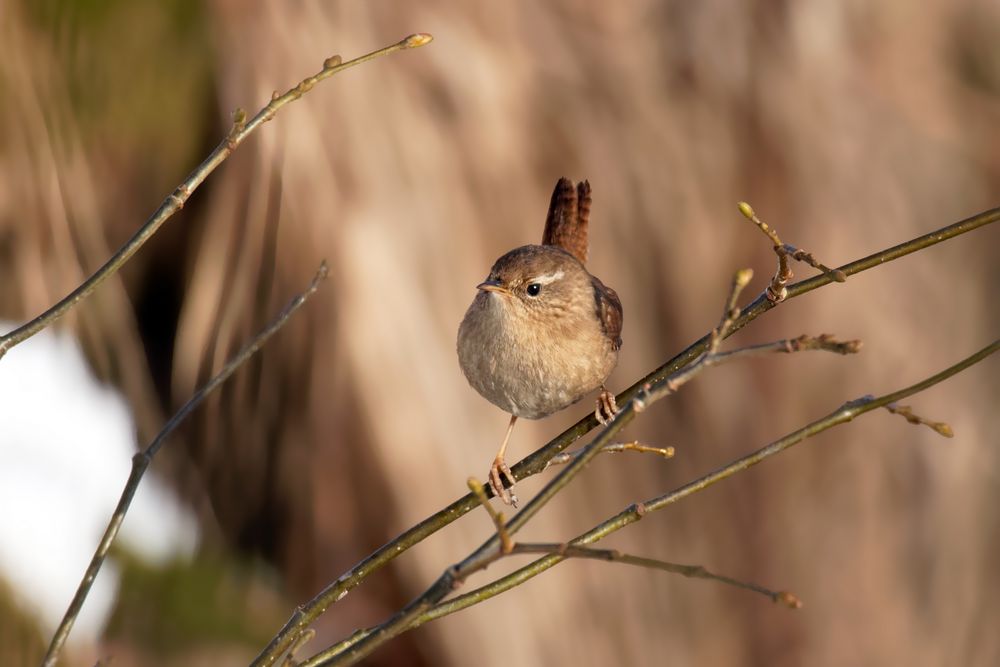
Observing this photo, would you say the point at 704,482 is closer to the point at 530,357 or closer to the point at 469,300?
the point at 530,357

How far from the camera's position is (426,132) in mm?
2912

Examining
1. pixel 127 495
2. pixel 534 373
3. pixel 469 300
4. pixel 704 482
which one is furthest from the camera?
pixel 469 300

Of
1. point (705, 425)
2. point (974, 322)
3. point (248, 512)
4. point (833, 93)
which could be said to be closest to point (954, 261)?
point (974, 322)

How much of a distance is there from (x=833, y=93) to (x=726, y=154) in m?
0.44

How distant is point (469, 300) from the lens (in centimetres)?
293

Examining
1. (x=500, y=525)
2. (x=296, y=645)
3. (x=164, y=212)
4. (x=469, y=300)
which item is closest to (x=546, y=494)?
(x=500, y=525)

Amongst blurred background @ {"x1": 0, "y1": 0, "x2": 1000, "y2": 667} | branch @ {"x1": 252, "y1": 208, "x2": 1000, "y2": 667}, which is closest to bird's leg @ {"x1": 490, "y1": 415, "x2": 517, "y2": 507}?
branch @ {"x1": 252, "y1": 208, "x2": 1000, "y2": 667}

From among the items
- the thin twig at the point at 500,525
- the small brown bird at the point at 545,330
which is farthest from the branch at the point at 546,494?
the small brown bird at the point at 545,330

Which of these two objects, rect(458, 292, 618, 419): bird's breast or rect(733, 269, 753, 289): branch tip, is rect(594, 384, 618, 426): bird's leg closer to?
rect(458, 292, 618, 419): bird's breast

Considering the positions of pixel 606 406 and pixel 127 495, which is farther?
pixel 606 406

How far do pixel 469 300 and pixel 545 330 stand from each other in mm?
1537

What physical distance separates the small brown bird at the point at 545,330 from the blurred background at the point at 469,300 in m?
A: 1.35

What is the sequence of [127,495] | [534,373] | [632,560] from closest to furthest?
1. [632,560]
2. [127,495]
3. [534,373]

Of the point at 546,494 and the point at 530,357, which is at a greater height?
the point at 530,357
